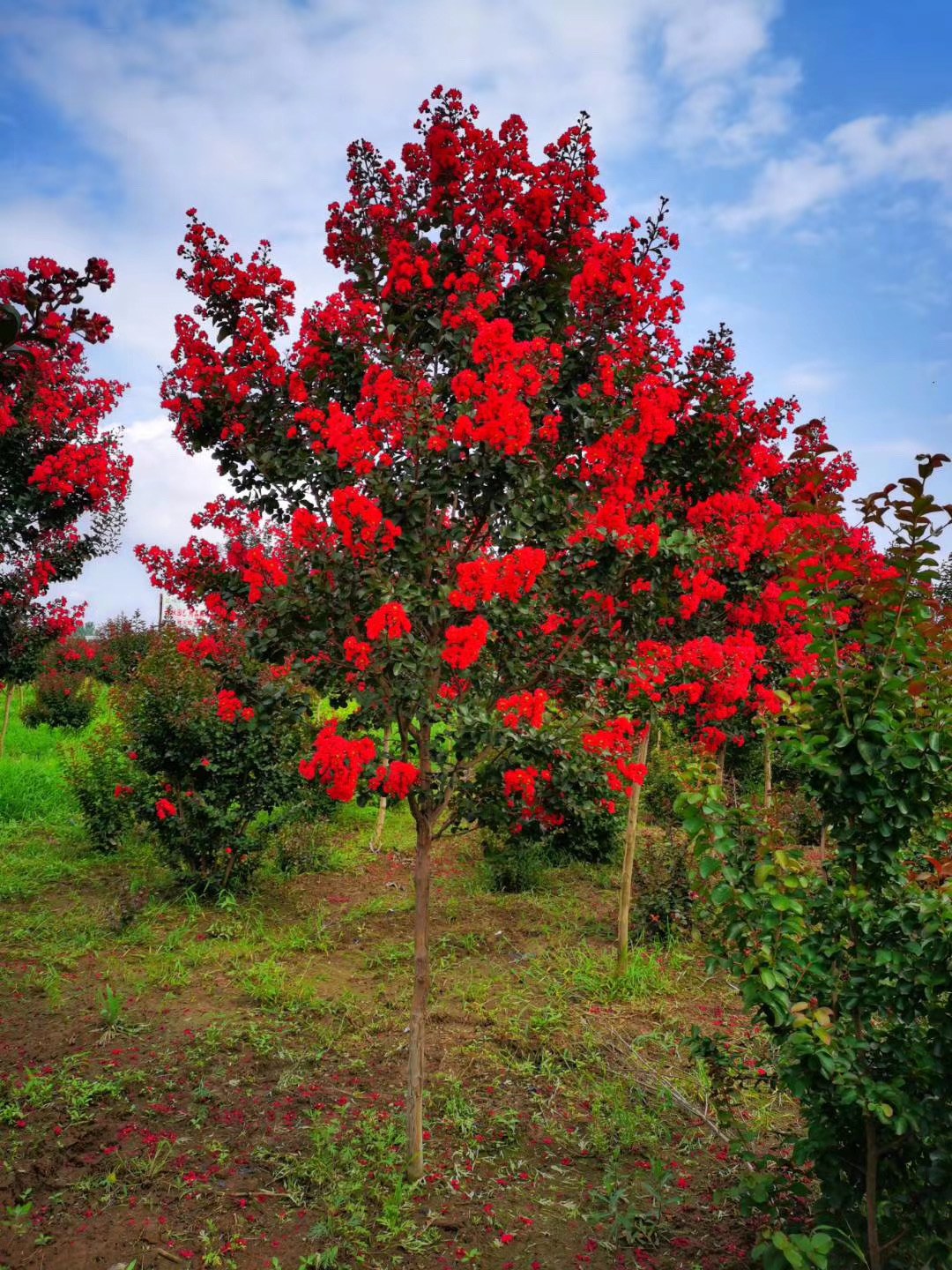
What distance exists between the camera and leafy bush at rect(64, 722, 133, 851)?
8367 mm

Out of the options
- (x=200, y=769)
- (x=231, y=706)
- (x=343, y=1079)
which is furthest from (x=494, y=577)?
(x=200, y=769)

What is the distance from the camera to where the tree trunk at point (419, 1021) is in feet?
12.0

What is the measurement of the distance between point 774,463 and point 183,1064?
5.20m

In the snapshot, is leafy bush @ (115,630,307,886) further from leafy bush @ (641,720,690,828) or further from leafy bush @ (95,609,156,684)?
Result: leafy bush @ (95,609,156,684)

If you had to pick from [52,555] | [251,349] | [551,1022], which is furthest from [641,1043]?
[52,555]

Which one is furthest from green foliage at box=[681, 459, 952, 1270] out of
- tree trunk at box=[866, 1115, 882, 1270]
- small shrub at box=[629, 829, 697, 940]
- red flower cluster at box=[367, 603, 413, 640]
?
small shrub at box=[629, 829, 697, 940]

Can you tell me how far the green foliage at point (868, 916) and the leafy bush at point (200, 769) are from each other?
16.4 ft

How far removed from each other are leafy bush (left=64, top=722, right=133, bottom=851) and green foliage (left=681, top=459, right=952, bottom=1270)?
6928 millimetres

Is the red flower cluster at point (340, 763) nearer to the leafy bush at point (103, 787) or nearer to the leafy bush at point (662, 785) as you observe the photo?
the leafy bush at point (103, 787)

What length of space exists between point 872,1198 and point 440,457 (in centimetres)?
295

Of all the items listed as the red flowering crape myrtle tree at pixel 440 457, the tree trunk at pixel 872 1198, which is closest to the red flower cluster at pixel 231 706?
the red flowering crape myrtle tree at pixel 440 457

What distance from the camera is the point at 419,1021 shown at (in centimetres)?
376

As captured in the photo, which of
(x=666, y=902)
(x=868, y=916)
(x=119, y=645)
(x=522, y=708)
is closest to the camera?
(x=868, y=916)

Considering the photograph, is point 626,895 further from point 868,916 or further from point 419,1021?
point 868,916
